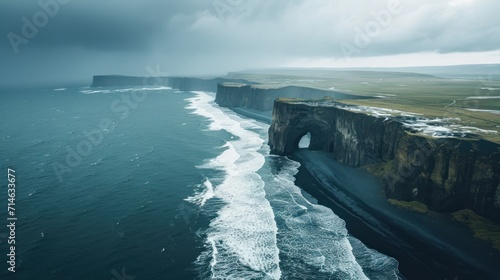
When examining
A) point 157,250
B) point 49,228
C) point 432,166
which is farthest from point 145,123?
point 432,166

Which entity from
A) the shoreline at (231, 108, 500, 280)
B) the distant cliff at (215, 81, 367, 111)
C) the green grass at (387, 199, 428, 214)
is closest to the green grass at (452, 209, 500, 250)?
the shoreline at (231, 108, 500, 280)

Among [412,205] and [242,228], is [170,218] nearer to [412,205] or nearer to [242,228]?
[242,228]

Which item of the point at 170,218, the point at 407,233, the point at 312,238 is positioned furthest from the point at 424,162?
the point at 170,218

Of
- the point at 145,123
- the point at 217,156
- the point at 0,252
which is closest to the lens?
the point at 0,252

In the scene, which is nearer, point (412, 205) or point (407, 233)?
point (407, 233)

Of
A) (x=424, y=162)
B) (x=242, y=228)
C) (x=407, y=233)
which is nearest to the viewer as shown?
(x=407, y=233)

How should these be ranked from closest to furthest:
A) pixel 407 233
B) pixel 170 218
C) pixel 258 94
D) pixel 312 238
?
pixel 312 238
pixel 407 233
pixel 170 218
pixel 258 94

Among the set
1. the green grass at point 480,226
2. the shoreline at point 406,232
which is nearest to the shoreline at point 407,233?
the shoreline at point 406,232

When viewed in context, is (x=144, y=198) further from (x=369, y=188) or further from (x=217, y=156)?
(x=369, y=188)
